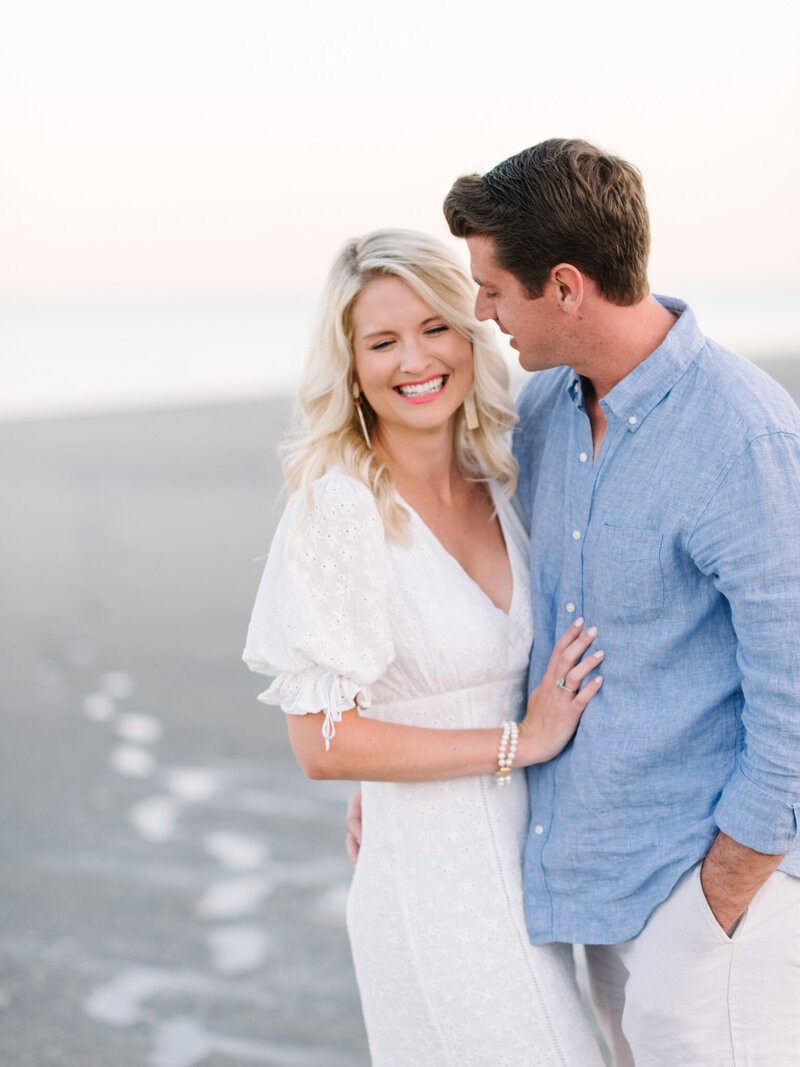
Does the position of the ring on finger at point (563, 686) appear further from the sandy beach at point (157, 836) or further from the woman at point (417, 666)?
the sandy beach at point (157, 836)

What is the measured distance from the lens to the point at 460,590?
2447mm

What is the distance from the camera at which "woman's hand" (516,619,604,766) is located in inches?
87.5

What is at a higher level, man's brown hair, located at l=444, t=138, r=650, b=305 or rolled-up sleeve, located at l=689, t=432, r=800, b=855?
man's brown hair, located at l=444, t=138, r=650, b=305

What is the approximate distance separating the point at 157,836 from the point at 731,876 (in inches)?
123

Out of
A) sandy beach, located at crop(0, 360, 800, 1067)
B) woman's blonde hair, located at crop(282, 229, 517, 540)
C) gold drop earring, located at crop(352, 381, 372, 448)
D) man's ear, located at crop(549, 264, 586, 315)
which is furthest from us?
sandy beach, located at crop(0, 360, 800, 1067)

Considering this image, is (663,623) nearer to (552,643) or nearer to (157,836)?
(552,643)

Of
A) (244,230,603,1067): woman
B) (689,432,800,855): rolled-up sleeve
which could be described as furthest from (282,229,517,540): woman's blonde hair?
(689,432,800,855): rolled-up sleeve

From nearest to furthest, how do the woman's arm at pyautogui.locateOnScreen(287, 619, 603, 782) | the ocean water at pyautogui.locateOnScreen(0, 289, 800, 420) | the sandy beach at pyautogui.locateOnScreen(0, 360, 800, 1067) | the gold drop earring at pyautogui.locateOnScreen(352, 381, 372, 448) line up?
1. the woman's arm at pyautogui.locateOnScreen(287, 619, 603, 782)
2. the gold drop earring at pyautogui.locateOnScreen(352, 381, 372, 448)
3. the sandy beach at pyautogui.locateOnScreen(0, 360, 800, 1067)
4. the ocean water at pyautogui.locateOnScreen(0, 289, 800, 420)

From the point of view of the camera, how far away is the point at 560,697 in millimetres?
2258

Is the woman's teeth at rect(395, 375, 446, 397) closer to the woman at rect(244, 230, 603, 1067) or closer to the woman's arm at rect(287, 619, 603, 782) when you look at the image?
the woman at rect(244, 230, 603, 1067)

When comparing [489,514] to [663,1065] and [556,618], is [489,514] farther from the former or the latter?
[663,1065]

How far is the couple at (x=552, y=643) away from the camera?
2.03 m

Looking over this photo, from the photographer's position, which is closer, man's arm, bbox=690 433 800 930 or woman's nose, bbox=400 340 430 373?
man's arm, bbox=690 433 800 930

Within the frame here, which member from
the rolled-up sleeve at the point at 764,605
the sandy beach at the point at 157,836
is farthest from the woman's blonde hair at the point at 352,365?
the sandy beach at the point at 157,836
